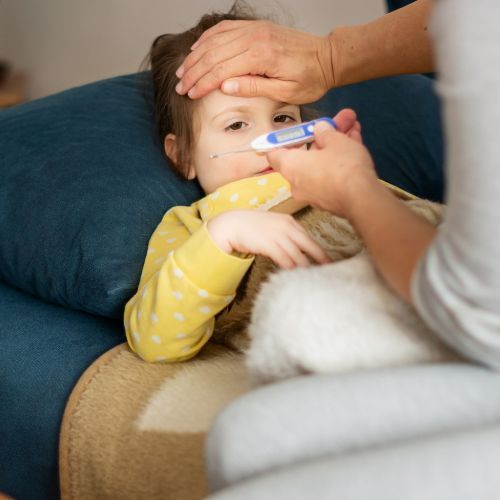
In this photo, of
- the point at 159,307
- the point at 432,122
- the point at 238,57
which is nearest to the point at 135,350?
the point at 159,307

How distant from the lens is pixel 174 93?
1.19 metres

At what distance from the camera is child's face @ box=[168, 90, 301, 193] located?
43.6 inches

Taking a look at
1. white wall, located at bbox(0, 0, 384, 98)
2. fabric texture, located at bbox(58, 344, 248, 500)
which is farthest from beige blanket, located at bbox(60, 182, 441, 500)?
white wall, located at bbox(0, 0, 384, 98)

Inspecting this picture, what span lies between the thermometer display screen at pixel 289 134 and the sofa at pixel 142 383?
284 mm

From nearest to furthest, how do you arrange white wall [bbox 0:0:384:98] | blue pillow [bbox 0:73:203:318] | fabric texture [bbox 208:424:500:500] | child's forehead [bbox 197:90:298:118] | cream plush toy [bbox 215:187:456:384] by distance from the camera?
fabric texture [bbox 208:424:500:500] < cream plush toy [bbox 215:187:456:384] < blue pillow [bbox 0:73:203:318] < child's forehead [bbox 197:90:298:118] < white wall [bbox 0:0:384:98]

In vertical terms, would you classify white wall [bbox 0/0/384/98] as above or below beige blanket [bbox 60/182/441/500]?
above

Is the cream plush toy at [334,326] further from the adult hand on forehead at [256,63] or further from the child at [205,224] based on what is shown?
the adult hand on forehead at [256,63]

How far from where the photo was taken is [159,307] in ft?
2.78

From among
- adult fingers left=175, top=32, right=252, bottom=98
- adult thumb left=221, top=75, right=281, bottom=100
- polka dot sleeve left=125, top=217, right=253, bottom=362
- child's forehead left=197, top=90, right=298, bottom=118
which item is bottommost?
polka dot sleeve left=125, top=217, right=253, bottom=362

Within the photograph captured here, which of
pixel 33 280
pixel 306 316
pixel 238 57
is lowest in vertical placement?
pixel 33 280

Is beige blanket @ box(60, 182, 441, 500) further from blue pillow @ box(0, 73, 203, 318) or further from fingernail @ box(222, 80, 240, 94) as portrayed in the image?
fingernail @ box(222, 80, 240, 94)

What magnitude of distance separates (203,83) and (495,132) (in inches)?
28.6

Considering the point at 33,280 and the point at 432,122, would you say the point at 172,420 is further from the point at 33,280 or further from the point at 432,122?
the point at 432,122

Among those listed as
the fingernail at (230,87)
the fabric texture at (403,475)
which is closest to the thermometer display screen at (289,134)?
the fingernail at (230,87)
